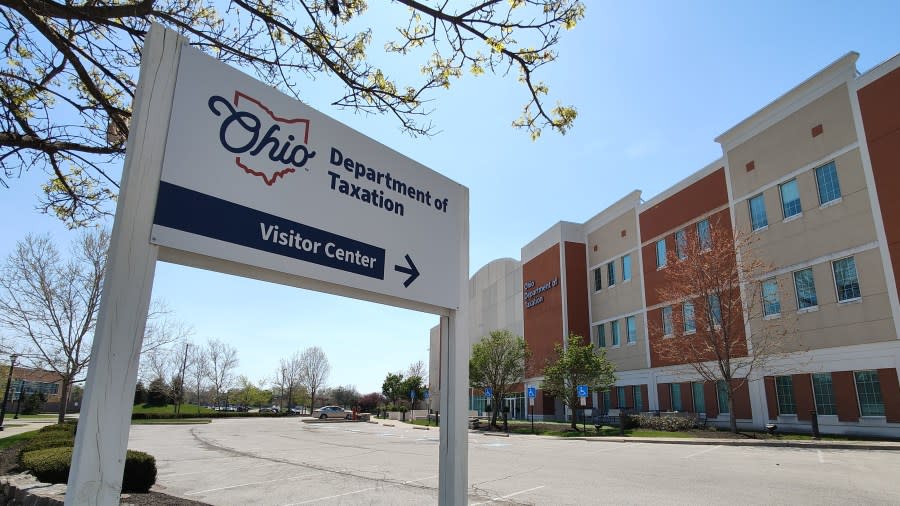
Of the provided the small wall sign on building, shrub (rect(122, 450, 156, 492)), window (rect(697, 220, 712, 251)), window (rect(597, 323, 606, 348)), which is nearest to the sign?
shrub (rect(122, 450, 156, 492))

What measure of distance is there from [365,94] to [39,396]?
234 ft

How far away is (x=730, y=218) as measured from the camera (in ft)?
98.7

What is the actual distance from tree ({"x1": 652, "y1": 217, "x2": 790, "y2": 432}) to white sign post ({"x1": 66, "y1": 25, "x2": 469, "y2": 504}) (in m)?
24.8

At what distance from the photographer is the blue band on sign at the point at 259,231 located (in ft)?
9.50

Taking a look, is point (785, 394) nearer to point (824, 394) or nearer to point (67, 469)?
point (824, 394)

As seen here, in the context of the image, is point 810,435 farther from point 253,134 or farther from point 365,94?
point 253,134

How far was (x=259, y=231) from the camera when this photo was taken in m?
3.23

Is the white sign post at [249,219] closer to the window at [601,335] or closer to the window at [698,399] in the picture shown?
the window at [698,399]

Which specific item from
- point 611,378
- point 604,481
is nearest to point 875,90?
point 611,378

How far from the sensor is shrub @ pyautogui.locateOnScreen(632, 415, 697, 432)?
2684cm

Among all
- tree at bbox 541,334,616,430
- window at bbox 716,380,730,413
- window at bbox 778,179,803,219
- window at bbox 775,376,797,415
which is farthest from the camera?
tree at bbox 541,334,616,430

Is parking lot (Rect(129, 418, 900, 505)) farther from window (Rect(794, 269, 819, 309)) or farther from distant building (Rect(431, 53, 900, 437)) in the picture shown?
window (Rect(794, 269, 819, 309))

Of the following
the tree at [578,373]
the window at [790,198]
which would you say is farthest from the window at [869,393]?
the tree at [578,373]

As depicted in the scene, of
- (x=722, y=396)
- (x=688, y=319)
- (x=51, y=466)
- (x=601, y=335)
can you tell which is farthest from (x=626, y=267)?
(x=51, y=466)
